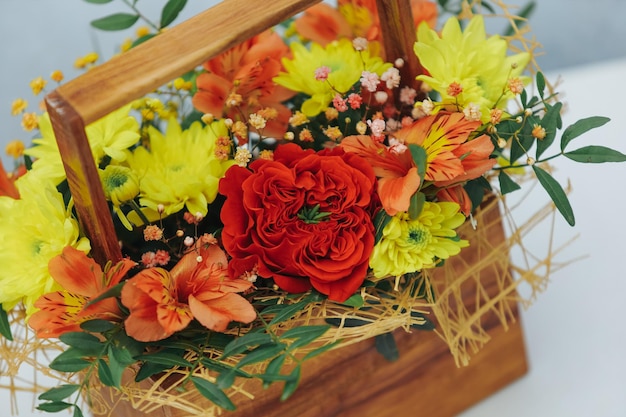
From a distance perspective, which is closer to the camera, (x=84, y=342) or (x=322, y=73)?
(x=84, y=342)

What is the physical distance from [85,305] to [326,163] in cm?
20

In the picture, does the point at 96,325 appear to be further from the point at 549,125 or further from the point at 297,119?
the point at 549,125

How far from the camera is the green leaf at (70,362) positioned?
61 centimetres

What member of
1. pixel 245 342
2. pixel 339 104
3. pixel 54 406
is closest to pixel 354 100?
pixel 339 104

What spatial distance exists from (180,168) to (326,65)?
6.3 inches

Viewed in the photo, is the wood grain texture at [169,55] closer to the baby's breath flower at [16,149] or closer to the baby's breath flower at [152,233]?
the baby's breath flower at [152,233]

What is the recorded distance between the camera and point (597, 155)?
663 millimetres

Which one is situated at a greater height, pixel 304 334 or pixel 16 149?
pixel 16 149

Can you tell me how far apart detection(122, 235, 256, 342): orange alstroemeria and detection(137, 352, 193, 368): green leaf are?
0.04 feet

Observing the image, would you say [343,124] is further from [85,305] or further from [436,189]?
[85,305]

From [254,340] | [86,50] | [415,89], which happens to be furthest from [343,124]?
[86,50]

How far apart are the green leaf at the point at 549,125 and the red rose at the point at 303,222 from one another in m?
0.14

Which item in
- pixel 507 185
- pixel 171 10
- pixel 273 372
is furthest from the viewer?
pixel 171 10

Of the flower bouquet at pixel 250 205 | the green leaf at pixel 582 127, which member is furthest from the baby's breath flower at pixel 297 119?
the green leaf at pixel 582 127
